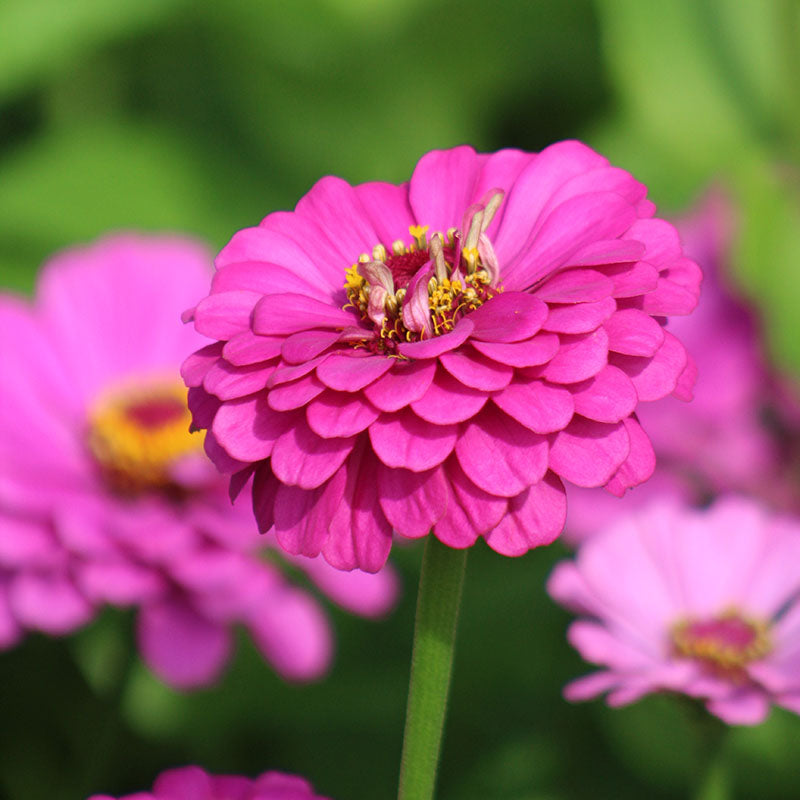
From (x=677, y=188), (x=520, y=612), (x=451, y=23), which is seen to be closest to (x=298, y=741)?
(x=520, y=612)

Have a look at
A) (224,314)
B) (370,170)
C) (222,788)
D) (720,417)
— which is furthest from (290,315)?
(370,170)

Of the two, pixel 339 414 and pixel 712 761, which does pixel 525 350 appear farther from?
pixel 712 761

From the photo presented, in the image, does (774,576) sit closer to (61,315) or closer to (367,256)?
(367,256)

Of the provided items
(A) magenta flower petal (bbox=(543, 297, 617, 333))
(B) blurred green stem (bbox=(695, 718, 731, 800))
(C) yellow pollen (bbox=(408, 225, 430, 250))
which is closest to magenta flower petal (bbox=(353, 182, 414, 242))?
(C) yellow pollen (bbox=(408, 225, 430, 250))

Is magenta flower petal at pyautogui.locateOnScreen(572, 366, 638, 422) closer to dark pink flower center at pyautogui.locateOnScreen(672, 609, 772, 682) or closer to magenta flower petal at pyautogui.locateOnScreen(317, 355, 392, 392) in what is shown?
magenta flower petal at pyautogui.locateOnScreen(317, 355, 392, 392)

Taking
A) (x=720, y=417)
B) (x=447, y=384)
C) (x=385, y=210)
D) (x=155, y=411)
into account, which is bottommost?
(x=447, y=384)

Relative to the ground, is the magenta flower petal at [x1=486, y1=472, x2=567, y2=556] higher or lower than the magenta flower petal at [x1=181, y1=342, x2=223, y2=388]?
lower
